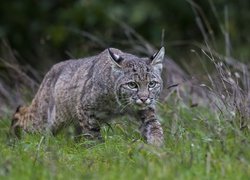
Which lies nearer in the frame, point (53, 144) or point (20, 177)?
point (20, 177)

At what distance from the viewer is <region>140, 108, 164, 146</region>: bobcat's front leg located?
805 cm

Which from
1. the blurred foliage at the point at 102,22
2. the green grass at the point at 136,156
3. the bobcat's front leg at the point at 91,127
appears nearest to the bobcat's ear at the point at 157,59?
the green grass at the point at 136,156

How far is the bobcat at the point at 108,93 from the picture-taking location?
825 cm

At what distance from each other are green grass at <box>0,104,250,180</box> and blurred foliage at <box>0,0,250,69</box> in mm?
6099

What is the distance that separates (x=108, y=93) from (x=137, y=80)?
33 cm

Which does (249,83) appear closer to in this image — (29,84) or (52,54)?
(29,84)

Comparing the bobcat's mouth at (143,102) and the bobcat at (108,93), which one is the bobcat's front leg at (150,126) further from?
the bobcat's mouth at (143,102)

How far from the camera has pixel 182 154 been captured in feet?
22.3

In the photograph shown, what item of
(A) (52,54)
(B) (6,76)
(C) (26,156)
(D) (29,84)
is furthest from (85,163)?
(A) (52,54)

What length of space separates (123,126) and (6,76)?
3.48 metres

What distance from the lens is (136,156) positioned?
23.0 feet

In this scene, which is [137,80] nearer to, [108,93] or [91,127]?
[108,93]

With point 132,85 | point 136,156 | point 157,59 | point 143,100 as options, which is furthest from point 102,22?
point 136,156

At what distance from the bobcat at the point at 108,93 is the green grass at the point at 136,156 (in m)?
0.17
